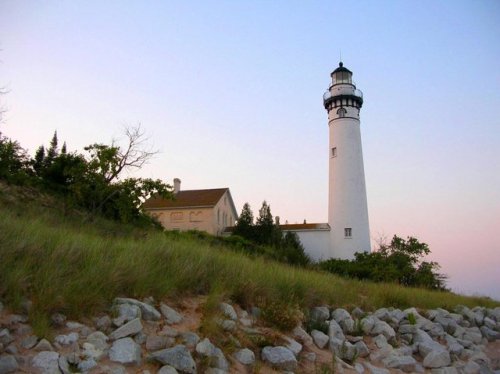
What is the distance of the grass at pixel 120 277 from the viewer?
4.03 m

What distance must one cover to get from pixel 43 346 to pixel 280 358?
7.88 feet

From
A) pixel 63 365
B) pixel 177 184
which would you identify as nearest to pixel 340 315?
pixel 63 365

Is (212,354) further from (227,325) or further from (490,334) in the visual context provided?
(490,334)

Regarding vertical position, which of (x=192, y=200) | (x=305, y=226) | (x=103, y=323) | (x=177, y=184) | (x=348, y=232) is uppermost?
(x=177, y=184)

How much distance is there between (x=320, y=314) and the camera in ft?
20.9

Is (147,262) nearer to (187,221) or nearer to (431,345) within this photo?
(431,345)

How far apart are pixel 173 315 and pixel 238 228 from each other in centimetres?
2393

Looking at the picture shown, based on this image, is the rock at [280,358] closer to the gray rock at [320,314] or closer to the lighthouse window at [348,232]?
the gray rock at [320,314]

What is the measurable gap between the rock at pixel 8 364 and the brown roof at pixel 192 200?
28.0 m

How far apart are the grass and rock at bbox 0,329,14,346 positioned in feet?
0.77

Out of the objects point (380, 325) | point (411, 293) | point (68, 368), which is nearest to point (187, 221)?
point (411, 293)

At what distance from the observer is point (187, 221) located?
31859 millimetres

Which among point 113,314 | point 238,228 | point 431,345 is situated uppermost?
point 238,228

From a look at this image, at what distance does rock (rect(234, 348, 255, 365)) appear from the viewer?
14.3ft
